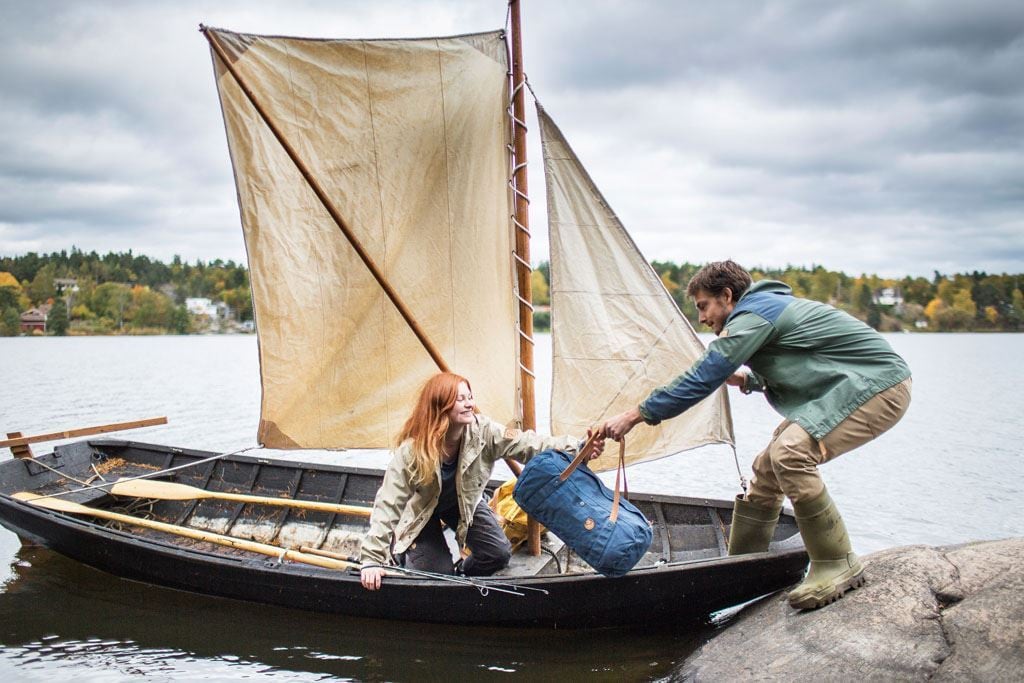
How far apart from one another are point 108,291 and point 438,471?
10619 centimetres

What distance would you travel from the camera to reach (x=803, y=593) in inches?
210

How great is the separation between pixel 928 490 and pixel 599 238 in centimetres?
1148

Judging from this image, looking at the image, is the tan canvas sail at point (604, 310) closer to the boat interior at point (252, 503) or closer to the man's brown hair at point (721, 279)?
the boat interior at point (252, 503)

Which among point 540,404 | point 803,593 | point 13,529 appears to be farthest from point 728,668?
point 540,404

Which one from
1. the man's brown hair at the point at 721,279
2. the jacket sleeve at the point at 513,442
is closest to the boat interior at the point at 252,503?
the jacket sleeve at the point at 513,442

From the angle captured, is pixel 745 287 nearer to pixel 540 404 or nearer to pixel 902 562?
pixel 902 562

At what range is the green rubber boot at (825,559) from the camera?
5.16 metres

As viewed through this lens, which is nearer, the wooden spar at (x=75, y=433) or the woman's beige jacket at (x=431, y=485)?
the woman's beige jacket at (x=431, y=485)

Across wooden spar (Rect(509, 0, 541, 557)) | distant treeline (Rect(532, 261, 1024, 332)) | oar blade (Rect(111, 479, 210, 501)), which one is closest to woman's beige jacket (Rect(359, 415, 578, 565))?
wooden spar (Rect(509, 0, 541, 557))

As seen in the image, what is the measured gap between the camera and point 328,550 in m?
8.29

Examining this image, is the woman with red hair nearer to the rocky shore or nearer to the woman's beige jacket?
the woman's beige jacket

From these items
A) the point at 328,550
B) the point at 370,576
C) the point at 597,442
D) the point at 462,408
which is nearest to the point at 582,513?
the point at 597,442

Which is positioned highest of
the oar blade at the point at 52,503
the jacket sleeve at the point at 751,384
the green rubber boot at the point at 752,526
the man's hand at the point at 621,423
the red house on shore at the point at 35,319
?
the red house on shore at the point at 35,319

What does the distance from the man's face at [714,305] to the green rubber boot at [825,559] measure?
130cm
